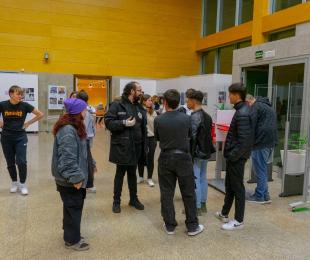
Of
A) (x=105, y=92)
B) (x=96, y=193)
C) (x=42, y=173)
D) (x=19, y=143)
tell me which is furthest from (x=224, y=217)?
(x=105, y=92)

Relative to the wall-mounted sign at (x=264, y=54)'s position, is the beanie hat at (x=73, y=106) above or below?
below

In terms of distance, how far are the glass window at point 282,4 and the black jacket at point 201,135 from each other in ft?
22.4

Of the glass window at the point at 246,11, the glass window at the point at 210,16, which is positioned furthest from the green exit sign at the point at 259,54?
the glass window at the point at 210,16

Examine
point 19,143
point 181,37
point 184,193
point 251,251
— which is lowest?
point 251,251

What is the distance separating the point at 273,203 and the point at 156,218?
5.70 ft

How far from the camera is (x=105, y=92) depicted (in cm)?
1399

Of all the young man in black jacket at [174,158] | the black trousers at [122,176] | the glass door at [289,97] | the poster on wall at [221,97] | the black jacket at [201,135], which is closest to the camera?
the young man in black jacket at [174,158]

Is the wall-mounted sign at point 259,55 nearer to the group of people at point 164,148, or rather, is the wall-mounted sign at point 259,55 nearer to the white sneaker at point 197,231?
the group of people at point 164,148

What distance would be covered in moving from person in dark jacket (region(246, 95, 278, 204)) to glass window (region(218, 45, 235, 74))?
789cm

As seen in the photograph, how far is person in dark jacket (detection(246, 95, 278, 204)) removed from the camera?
4.45 meters

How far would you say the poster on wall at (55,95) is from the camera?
40.2 ft

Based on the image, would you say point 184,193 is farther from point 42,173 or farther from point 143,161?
point 42,173

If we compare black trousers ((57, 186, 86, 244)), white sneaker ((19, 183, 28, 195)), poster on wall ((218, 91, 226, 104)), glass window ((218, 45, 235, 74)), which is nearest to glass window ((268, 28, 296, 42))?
poster on wall ((218, 91, 226, 104))

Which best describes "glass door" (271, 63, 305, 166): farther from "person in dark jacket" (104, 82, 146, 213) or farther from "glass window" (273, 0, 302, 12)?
"glass window" (273, 0, 302, 12)
